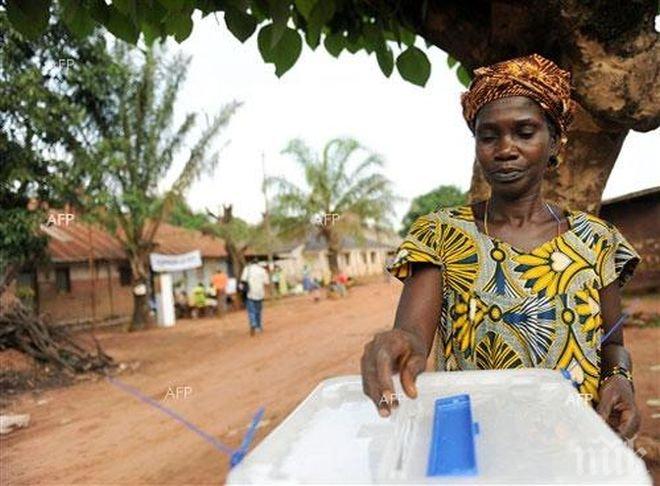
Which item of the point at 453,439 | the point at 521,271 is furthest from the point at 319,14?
the point at 453,439

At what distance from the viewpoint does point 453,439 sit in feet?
2.80

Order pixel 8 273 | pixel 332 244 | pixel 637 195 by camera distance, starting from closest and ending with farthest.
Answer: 1. pixel 8 273
2. pixel 637 195
3. pixel 332 244

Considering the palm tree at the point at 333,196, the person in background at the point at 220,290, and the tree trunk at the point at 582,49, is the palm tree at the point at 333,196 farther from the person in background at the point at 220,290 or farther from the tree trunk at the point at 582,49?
the tree trunk at the point at 582,49

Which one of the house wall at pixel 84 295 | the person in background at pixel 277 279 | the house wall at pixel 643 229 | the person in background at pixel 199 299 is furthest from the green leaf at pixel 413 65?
the person in background at pixel 277 279

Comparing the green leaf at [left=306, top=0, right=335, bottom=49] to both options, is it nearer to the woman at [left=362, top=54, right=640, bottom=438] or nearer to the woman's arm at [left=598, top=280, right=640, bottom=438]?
the woman at [left=362, top=54, right=640, bottom=438]

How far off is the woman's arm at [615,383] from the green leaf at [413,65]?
1670 millimetres

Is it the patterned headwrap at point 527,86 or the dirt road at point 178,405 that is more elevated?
the patterned headwrap at point 527,86

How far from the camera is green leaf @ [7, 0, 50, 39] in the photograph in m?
2.33

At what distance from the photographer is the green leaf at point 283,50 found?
2637 mm

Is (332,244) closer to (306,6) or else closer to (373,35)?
(373,35)

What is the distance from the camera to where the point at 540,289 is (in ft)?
4.52

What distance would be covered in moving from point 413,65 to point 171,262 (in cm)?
1736

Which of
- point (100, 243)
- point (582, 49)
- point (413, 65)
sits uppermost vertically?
point (100, 243)

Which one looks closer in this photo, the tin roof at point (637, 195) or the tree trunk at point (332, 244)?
the tin roof at point (637, 195)
